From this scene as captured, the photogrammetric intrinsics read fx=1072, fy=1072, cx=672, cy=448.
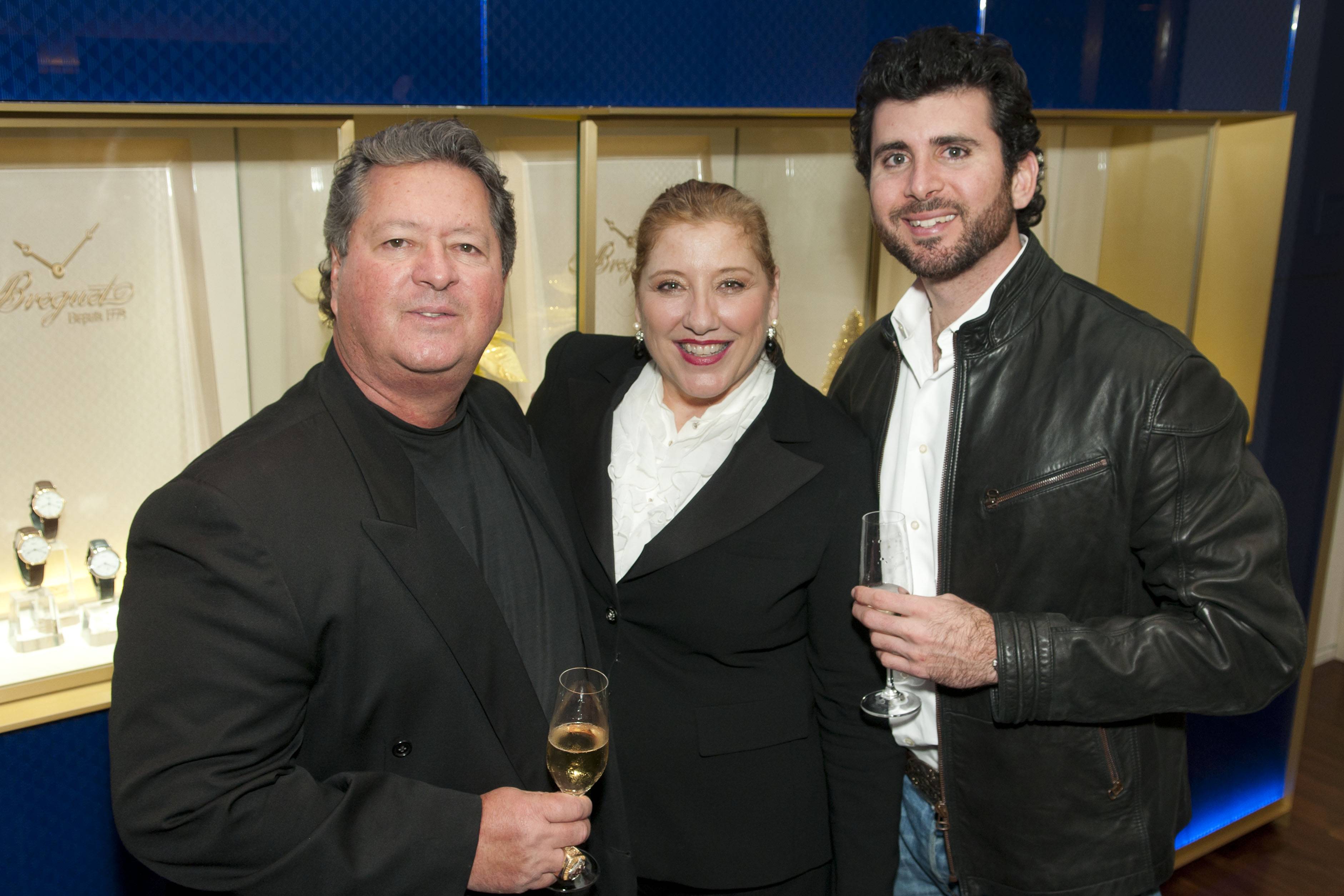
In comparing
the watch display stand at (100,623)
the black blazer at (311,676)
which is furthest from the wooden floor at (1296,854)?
the watch display stand at (100,623)

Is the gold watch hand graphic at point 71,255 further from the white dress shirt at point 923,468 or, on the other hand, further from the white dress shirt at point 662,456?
the white dress shirt at point 923,468

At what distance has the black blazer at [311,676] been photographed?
1.42 meters

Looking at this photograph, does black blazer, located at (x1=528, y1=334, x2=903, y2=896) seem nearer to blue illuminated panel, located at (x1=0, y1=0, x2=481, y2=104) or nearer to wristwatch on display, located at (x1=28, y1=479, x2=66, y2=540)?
blue illuminated panel, located at (x1=0, y1=0, x2=481, y2=104)

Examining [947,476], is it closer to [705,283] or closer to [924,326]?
[924,326]

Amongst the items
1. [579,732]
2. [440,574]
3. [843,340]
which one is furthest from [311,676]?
[843,340]

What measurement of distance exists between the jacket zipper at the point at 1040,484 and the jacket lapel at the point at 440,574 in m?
0.90

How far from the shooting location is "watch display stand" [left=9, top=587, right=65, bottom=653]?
233 centimetres

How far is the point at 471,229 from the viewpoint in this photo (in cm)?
176

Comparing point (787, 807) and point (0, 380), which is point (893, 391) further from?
point (0, 380)

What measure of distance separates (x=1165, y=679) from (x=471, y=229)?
4.60 ft

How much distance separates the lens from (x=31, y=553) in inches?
91.7

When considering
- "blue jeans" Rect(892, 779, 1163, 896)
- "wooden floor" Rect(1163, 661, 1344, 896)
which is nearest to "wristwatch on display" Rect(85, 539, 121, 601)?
"blue jeans" Rect(892, 779, 1163, 896)

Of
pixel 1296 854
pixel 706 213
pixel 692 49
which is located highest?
pixel 692 49

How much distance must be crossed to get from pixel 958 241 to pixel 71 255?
1.87 metres
